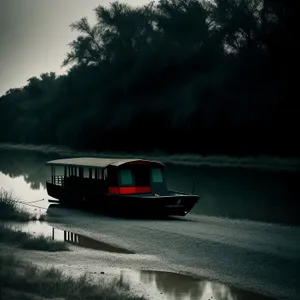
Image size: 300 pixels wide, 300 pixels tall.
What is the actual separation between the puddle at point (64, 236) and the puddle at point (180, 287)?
3032 millimetres

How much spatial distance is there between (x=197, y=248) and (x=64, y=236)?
537 cm

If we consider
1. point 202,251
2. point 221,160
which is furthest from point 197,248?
point 221,160

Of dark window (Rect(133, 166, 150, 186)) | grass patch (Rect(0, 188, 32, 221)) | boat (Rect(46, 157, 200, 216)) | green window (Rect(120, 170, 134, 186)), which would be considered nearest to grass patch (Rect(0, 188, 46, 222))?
grass patch (Rect(0, 188, 32, 221))

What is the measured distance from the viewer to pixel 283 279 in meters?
14.4

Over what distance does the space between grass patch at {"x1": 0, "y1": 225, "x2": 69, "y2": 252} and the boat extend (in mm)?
6012

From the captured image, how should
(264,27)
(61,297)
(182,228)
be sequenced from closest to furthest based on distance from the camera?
1. (61,297)
2. (182,228)
3. (264,27)

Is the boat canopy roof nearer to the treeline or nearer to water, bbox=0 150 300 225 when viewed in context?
water, bbox=0 150 300 225

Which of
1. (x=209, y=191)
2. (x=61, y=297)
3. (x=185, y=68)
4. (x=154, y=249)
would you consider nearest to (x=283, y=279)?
(x=154, y=249)

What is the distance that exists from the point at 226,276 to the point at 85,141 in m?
62.8

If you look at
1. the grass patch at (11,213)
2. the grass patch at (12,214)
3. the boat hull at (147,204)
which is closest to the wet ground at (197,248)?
the boat hull at (147,204)

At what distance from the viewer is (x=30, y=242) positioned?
17500 millimetres

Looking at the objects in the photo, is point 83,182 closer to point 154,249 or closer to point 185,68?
point 154,249

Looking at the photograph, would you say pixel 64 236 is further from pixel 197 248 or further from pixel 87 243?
pixel 197 248

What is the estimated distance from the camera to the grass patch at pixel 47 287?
10.6 meters
